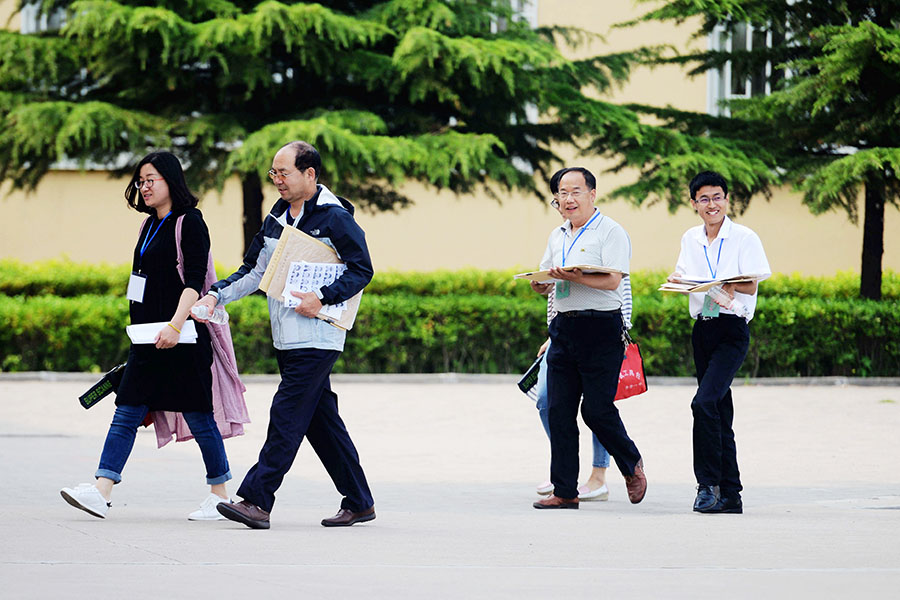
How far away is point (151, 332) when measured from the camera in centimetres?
662

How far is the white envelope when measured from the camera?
6617mm

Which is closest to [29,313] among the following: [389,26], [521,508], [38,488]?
[389,26]

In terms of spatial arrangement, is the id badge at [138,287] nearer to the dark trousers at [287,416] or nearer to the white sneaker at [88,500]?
the dark trousers at [287,416]

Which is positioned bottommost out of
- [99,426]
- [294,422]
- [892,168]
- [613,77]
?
[99,426]

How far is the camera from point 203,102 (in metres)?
16.0

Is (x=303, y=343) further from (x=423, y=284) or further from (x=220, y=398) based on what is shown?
(x=423, y=284)

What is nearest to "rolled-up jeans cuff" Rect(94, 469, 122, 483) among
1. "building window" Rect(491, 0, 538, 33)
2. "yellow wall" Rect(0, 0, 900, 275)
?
"building window" Rect(491, 0, 538, 33)

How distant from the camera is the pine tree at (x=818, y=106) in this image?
555 inches

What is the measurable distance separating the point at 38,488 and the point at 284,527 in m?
2.17

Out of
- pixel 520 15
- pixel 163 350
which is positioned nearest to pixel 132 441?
pixel 163 350

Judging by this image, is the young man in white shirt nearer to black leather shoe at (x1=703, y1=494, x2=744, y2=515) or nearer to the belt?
black leather shoe at (x1=703, y1=494, x2=744, y2=515)

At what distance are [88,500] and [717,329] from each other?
338 centimetres

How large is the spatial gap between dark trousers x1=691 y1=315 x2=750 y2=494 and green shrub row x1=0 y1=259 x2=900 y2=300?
856cm

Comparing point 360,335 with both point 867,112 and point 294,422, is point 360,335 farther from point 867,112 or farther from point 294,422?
point 294,422
